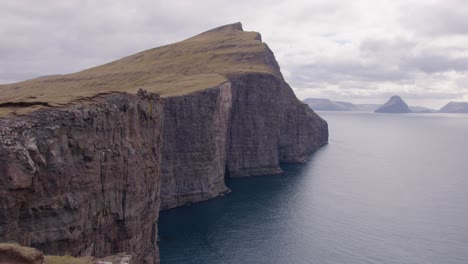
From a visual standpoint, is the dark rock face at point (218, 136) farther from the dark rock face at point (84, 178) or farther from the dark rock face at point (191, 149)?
the dark rock face at point (84, 178)

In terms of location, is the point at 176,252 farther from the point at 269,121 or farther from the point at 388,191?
the point at 269,121

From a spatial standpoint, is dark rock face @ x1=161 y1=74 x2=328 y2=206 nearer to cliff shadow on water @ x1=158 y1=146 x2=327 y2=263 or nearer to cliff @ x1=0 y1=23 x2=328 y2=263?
cliff @ x1=0 y1=23 x2=328 y2=263

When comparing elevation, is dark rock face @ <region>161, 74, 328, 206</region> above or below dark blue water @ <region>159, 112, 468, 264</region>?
above

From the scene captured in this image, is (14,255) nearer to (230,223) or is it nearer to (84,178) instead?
(84,178)

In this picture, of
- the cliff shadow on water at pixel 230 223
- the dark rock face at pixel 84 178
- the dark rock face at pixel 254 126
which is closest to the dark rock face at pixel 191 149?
the cliff shadow on water at pixel 230 223

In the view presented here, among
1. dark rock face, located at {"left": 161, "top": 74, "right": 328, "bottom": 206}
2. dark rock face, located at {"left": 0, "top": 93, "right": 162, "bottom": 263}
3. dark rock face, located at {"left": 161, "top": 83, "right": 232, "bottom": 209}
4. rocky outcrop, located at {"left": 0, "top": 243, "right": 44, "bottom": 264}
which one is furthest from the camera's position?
dark rock face, located at {"left": 161, "top": 74, "right": 328, "bottom": 206}

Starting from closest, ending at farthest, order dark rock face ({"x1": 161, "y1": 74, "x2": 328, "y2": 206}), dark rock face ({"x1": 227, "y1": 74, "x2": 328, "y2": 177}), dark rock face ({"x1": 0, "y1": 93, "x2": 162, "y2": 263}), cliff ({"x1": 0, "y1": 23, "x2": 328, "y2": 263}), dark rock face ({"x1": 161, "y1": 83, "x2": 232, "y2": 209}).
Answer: dark rock face ({"x1": 0, "y1": 93, "x2": 162, "y2": 263})
cliff ({"x1": 0, "y1": 23, "x2": 328, "y2": 263})
dark rock face ({"x1": 161, "y1": 83, "x2": 232, "y2": 209})
dark rock face ({"x1": 161, "y1": 74, "x2": 328, "y2": 206})
dark rock face ({"x1": 227, "y1": 74, "x2": 328, "y2": 177})

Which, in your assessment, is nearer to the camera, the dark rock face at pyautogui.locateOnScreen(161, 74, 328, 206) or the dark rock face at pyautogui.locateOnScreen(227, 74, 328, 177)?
the dark rock face at pyautogui.locateOnScreen(161, 74, 328, 206)

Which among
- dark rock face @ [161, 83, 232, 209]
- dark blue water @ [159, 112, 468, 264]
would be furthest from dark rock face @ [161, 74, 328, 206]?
dark blue water @ [159, 112, 468, 264]

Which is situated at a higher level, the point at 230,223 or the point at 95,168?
the point at 95,168

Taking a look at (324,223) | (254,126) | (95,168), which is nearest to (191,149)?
(324,223)
